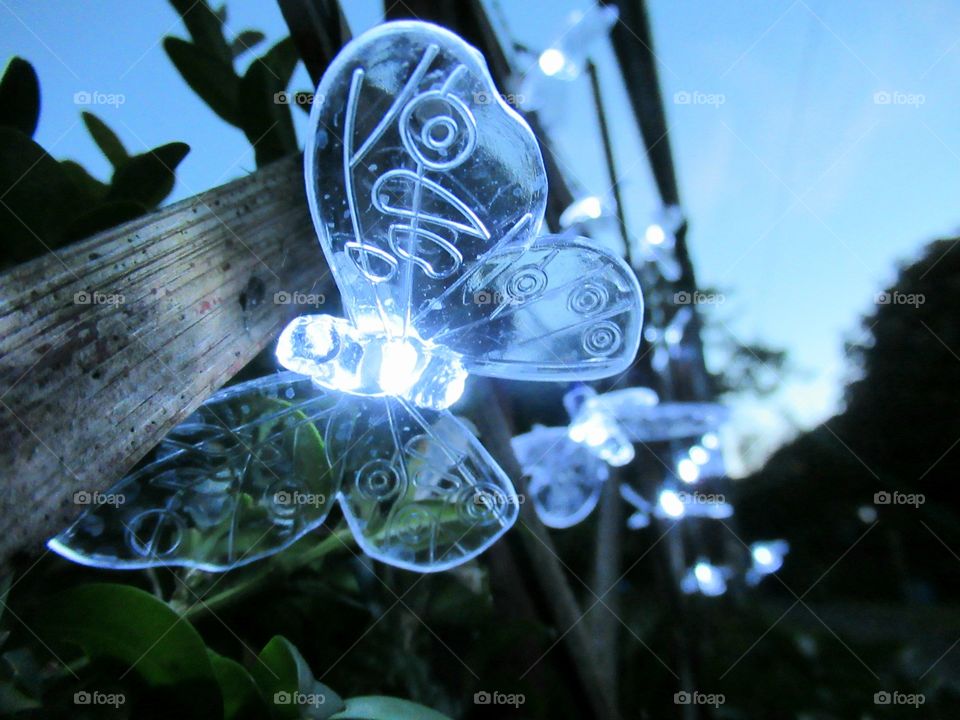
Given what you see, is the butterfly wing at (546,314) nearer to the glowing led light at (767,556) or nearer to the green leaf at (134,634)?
the green leaf at (134,634)

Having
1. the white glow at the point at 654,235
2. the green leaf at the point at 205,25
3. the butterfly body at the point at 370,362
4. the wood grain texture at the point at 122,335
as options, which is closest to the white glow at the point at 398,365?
the butterfly body at the point at 370,362

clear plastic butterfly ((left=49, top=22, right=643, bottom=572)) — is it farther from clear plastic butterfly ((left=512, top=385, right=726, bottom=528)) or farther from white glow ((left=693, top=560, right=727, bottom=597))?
Result: white glow ((left=693, top=560, right=727, bottom=597))

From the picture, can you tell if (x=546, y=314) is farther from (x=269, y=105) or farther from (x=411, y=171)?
(x=269, y=105)

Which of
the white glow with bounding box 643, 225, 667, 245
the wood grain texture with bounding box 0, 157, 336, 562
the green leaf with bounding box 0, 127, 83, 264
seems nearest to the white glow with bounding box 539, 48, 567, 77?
the white glow with bounding box 643, 225, 667, 245

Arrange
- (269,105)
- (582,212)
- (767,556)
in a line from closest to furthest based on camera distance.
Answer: (269,105) < (582,212) < (767,556)

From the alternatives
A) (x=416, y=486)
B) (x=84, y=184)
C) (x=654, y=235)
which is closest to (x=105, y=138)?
(x=84, y=184)

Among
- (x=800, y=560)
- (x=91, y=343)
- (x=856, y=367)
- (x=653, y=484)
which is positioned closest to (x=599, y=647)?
(x=653, y=484)

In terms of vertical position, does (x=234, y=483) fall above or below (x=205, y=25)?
below

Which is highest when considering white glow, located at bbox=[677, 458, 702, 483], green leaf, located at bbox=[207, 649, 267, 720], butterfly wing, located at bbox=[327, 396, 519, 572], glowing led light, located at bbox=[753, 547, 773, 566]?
butterfly wing, located at bbox=[327, 396, 519, 572]
